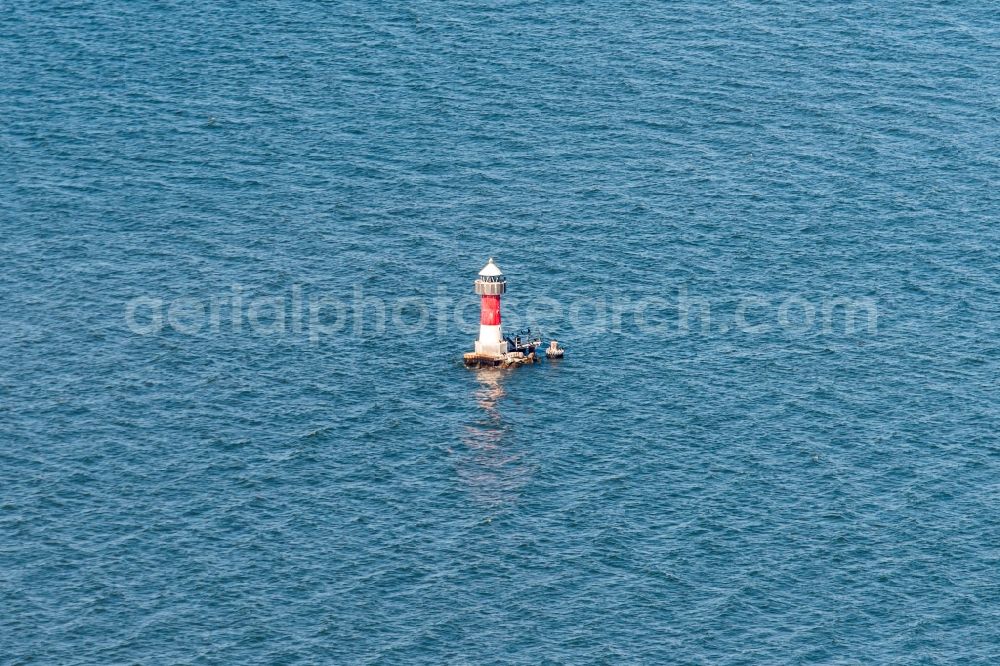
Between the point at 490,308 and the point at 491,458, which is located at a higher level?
the point at 490,308

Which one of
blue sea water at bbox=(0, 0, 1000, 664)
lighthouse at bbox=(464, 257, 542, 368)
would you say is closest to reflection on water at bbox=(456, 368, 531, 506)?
blue sea water at bbox=(0, 0, 1000, 664)

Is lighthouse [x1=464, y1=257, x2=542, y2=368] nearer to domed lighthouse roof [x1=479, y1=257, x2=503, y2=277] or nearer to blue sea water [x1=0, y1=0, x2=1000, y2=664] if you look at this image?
domed lighthouse roof [x1=479, y1=257, x2=503, y2=277]

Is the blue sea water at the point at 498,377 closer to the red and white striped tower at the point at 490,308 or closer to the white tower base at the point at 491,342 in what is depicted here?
the white tower base at the point at 491,342

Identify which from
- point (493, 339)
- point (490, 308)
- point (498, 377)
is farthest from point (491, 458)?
point (490, 308)

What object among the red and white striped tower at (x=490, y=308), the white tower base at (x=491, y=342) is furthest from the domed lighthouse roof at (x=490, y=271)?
the white tower base at (x=491, y=342)

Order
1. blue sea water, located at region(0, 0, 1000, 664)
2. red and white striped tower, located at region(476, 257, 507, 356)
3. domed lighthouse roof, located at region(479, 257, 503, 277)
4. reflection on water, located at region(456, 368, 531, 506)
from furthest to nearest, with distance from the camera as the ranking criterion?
domed lighthouse roof, located at region(479, 257, 503, 277) < red and white striped tower, located at region(476, 257, 507, 356) < reflection on water, located at region(456, 368, 531, 506) < blue sea water, located at region(0, 0, 1000, 664)

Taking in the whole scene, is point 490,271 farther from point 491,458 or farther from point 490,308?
point 491,458
